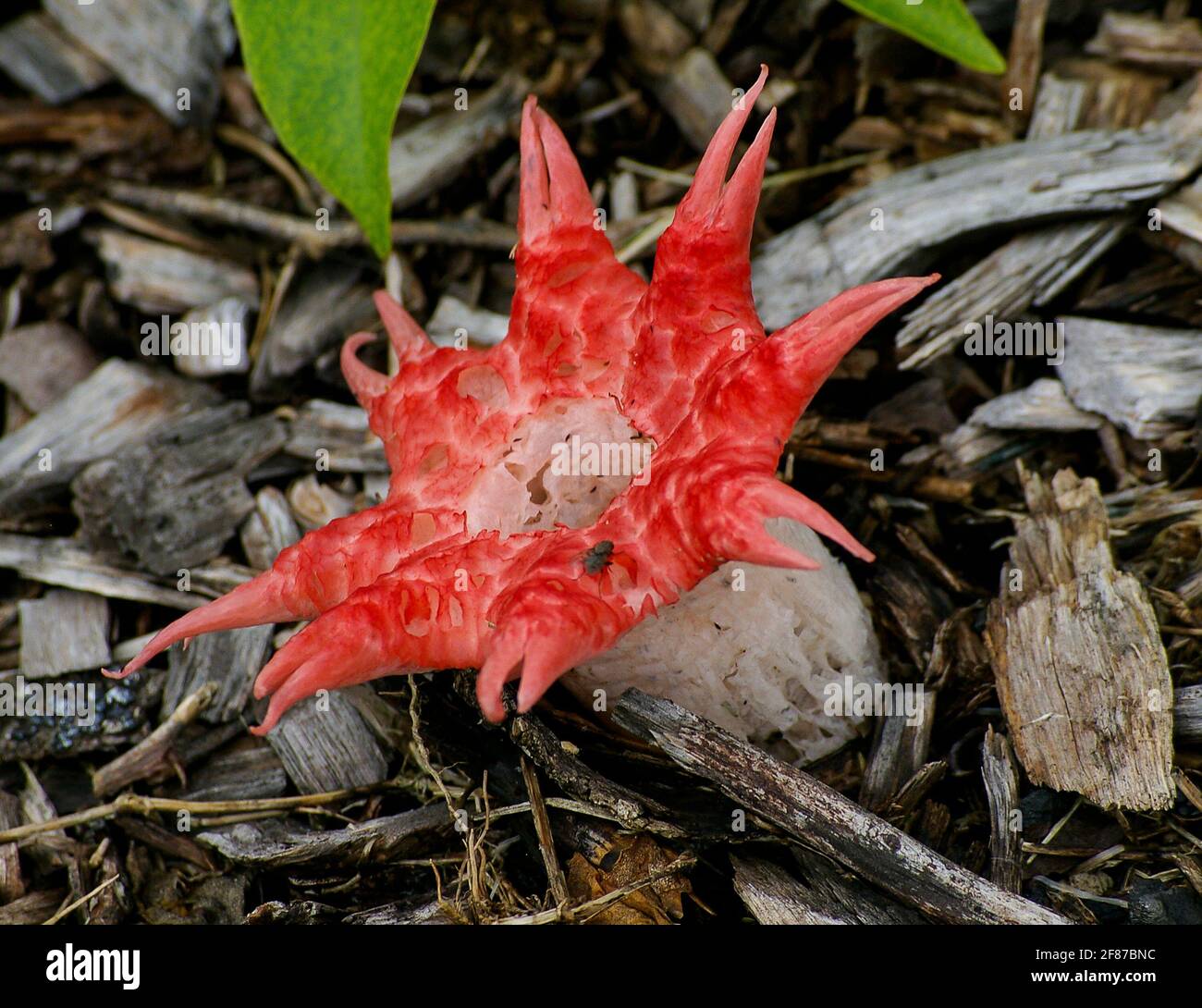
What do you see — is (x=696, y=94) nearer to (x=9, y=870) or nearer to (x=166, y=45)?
(x=166, y=45)

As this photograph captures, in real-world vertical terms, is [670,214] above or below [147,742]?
above

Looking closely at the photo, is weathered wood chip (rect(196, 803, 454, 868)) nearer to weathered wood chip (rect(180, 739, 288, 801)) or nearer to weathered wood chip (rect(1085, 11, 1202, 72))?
weathered wood chip (rect(180, 739, 288, 801))

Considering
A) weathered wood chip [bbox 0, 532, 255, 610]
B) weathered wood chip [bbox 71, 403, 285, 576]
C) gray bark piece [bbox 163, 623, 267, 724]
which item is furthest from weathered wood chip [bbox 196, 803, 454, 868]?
weathered wood chip [bbox 71, 403, 285, 576]

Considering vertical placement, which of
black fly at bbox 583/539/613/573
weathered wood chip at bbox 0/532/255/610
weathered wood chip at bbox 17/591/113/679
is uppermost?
black fly at bbox 583/539/613/573
